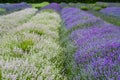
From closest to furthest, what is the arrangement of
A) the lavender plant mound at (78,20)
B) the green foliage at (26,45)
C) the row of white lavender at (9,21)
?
the green foliage at (26,45), the lavender plant mound at (78,20), the row of white lavender at (9,21)

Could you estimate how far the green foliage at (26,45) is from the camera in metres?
5.96

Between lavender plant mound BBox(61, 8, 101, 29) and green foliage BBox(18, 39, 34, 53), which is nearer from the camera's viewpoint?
green foliage BBox(18, 39, 34, 53)

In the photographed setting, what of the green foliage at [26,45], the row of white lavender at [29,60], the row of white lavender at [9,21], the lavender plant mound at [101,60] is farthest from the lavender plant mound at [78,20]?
the lavender plant mound at [101,60]

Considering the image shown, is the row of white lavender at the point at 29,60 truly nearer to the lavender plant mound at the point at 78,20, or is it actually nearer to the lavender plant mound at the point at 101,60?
the lavender plant mound at the point at 101,60

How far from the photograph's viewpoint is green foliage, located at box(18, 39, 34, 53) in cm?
596

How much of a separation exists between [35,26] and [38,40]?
7.34ft

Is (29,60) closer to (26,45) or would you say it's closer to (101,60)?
(101,60)

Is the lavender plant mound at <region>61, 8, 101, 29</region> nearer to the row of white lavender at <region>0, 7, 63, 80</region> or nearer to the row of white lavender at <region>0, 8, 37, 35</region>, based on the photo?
the row of white lavender at <region>0, 8, 37, 35</region>

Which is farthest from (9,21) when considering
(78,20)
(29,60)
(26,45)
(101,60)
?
(101,60)

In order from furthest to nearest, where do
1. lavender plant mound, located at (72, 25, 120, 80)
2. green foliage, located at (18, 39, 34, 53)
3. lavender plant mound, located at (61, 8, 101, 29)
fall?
lavender plant mound, located at (61, 8, 101, 29) < green foliage, located at (18, 39, 34, 53) < lavender plant mound, located at (72, 25, 120, 80)

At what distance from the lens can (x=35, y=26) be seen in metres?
8.96

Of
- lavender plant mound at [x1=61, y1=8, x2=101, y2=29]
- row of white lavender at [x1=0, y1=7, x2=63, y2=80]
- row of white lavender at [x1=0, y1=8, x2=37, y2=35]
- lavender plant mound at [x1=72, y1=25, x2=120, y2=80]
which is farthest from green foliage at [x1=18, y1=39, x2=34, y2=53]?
lavender plant mound at [x1=61, y1=8, x2=101, y2=29]

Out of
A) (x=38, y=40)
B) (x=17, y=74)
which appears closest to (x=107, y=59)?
(x=17, y=74)

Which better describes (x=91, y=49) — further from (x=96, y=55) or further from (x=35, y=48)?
(x=35, y=48)
